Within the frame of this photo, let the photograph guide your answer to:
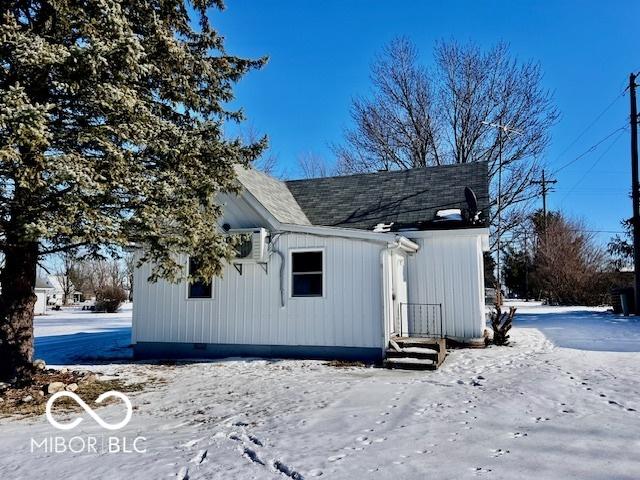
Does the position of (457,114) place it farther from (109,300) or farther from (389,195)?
(109,300)

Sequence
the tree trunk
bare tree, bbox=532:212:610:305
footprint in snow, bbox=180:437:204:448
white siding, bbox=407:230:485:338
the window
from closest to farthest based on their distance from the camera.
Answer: footprint in snow, bbox=180:437:204:448
the tree trunk
the window
white siding, bbox=407:230:485:338
bare tree, bbox=532:212:610:305

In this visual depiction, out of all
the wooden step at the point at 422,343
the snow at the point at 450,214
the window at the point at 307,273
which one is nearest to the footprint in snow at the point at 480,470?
the wooden step at the point at 422,343

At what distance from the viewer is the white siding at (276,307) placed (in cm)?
929

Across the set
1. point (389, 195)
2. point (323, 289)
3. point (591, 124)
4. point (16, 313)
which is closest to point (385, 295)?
point (323, 289)

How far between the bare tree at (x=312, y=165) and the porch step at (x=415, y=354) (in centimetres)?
2182

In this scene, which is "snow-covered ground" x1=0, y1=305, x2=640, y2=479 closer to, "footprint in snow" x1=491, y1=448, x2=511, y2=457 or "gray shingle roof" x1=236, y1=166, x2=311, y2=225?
"footprint in snow" x1=491, y1=448, x2=511, y2=457

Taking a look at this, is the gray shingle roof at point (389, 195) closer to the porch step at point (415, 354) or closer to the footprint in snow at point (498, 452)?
the porch step at point (415, 354)

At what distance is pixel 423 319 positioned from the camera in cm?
1124

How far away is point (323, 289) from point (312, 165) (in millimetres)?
22407

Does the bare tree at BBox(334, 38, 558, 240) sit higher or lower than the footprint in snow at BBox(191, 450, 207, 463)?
higher

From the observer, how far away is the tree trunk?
23.3ft

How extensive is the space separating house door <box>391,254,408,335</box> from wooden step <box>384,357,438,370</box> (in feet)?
3.72

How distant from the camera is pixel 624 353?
30.7 feet

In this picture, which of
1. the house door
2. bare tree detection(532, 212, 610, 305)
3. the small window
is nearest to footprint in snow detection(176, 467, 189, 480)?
the house door
